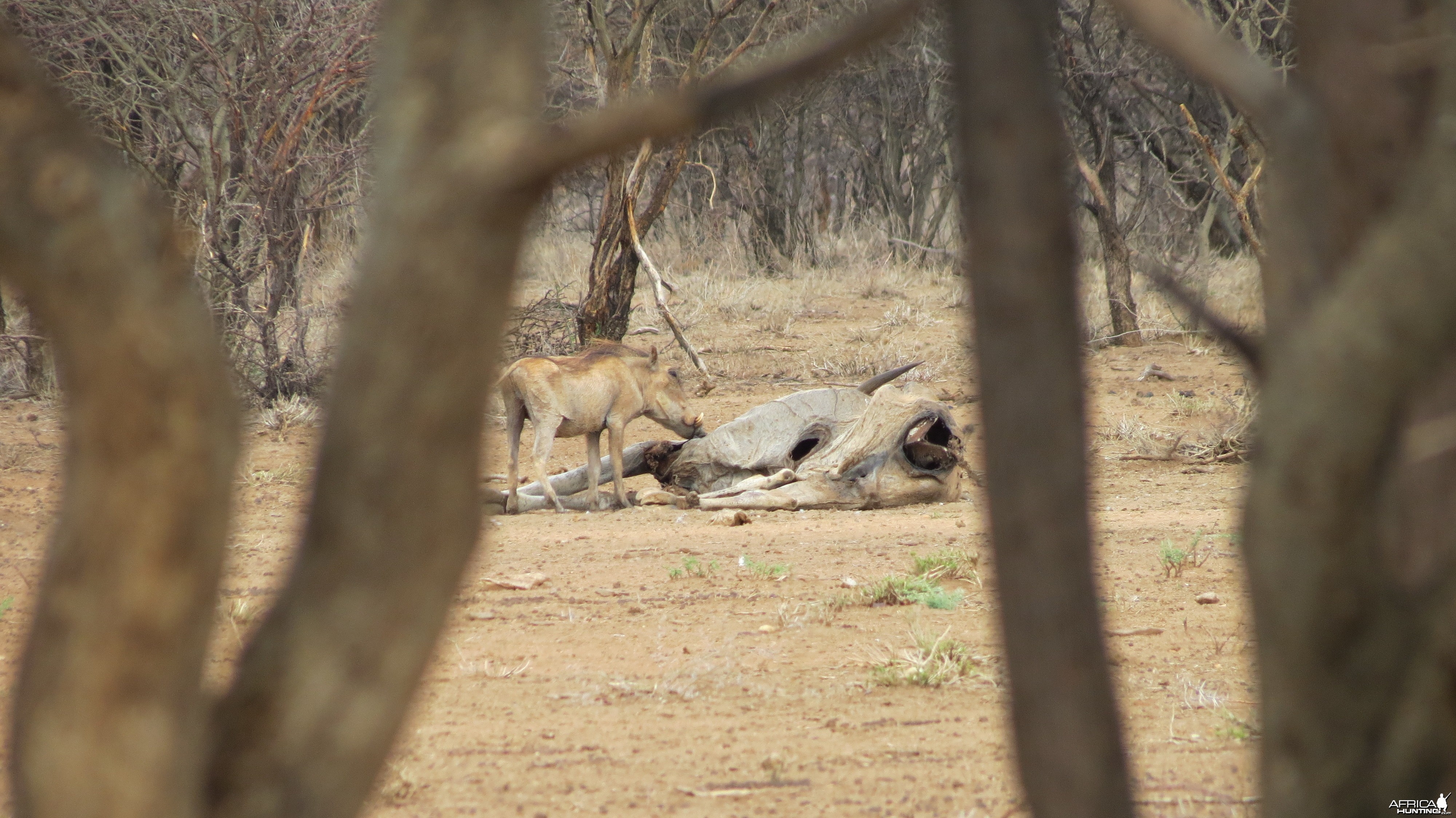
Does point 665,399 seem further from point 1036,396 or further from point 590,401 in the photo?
point 1036,396

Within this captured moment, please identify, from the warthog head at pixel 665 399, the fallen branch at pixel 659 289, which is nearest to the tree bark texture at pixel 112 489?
the warthog head at pixel 665 399

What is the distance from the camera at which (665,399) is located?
796 cm

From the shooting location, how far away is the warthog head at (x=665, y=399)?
7.93 metres

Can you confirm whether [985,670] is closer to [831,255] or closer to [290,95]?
[290,95]

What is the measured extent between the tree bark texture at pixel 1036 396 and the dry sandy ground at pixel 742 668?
0.68ft

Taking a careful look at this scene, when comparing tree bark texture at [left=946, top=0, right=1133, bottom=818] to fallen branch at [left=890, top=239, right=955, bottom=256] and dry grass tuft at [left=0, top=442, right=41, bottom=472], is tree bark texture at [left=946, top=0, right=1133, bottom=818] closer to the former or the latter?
fallen branch at [left=890, top=239, right=955, bottom=256]

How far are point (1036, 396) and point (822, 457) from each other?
6.50 metres

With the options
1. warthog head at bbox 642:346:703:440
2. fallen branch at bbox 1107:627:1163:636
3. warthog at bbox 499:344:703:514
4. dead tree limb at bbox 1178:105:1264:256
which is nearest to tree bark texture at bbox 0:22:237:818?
fallen branch at bbox 1107:627:1163:636

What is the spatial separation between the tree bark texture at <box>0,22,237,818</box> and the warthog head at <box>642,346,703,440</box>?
669 centimetres

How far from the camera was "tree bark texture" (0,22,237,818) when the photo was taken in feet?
3.62

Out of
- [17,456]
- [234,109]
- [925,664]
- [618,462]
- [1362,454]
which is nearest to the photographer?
[1362,454]

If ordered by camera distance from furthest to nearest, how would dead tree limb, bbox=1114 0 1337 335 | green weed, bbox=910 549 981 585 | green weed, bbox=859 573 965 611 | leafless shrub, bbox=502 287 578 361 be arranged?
leafless shrub, bbox=502 287 578 361, green weed, bbox=910 549 981 585, green weed, bbox=859 573 965 611, dead tree limb, bbox=1114 0 1337 335

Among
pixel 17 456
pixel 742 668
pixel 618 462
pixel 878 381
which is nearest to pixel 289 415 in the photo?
pixel 17 456

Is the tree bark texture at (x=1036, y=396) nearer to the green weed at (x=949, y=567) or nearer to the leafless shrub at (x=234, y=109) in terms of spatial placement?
the green weed at (x=949, y=567)
